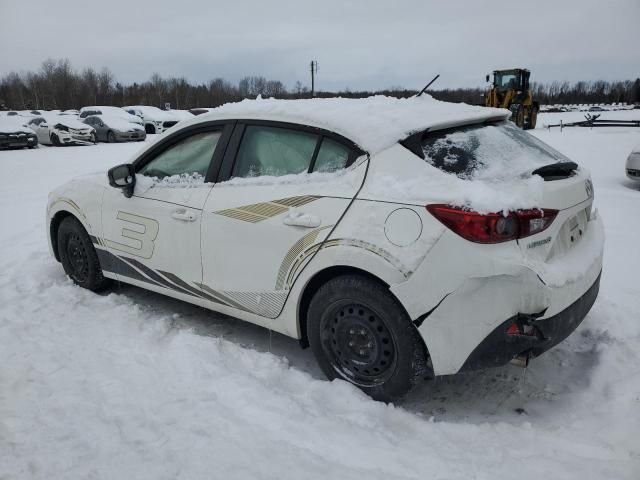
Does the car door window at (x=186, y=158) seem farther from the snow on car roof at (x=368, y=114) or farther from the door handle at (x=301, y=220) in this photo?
the door handle at (x=301, y=220)

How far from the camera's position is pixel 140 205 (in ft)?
12.6

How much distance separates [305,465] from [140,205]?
2361mm

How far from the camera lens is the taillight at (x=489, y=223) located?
2.40m

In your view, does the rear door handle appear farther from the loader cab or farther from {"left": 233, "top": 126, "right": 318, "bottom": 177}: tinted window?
the loader cab

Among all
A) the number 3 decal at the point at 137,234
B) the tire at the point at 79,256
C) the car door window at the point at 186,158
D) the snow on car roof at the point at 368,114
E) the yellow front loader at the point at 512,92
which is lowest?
the tire at the point at 79,256

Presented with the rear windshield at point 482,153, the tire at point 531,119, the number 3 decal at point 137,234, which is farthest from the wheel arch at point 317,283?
the tire at point 531,119

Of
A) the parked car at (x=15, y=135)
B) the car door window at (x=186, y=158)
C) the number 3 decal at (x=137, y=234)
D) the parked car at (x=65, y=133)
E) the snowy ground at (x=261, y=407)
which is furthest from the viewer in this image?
the parked car at (x=65, y=133)

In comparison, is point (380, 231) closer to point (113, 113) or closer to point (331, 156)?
point (331, 156)

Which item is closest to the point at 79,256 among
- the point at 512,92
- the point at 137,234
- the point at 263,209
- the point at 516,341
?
the point at 137,234

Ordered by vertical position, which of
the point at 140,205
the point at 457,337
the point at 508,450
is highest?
the point at 140,205

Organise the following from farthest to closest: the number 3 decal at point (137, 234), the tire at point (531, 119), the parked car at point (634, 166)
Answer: the tire at point (531, 119)
the parked car at point (634, 166)
the number 3 decal at point (137, 234)

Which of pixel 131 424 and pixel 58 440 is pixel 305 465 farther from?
pixel 58 440

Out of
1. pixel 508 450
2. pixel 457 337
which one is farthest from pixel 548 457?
pixel 457 337

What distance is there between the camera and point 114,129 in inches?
892
